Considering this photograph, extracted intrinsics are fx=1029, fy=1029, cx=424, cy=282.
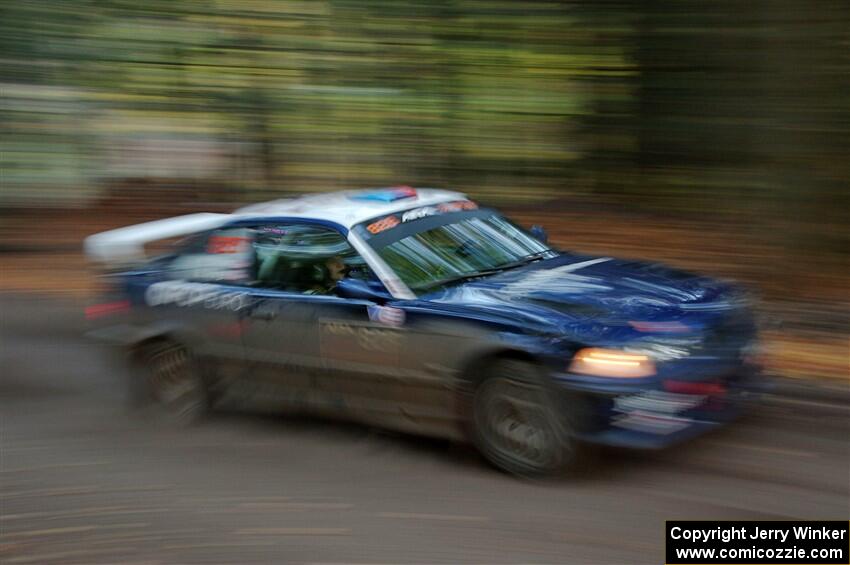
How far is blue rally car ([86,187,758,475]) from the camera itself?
515 cm

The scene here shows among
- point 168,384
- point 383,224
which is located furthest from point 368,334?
point 168,384

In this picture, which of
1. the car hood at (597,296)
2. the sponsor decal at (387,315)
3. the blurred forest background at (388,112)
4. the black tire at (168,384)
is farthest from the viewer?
the blurred forest background at (388,112)

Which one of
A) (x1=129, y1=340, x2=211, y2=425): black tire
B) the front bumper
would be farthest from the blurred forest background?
(x1=129, y1=340, x2=211, y2=425): black tire

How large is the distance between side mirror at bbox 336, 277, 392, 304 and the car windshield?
16 cm

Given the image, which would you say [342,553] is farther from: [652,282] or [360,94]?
[360,94]

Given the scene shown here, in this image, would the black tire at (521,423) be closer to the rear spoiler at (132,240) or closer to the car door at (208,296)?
the car door at (208,296)

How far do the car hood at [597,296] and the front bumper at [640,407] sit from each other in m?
0.26

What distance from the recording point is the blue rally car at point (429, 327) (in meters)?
5.15

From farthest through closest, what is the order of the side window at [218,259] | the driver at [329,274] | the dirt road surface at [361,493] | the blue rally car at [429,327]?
the side window at [218,259] < the driver at [329,274] < the blue rally car at [429,327] < the dirt road surface at [361,493]

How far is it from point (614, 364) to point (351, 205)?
88.3 inches

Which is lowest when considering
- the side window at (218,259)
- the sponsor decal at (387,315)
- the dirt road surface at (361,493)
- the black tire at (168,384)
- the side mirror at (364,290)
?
the dirt road surface at (361,493)

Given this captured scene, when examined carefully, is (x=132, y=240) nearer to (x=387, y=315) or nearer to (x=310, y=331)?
(x=310, y=331)

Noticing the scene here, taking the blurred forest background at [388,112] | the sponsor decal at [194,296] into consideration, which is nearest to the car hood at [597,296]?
the sponsor decal at [194,296]

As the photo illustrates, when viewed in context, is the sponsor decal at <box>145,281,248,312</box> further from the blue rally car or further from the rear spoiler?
the rear spoiler
